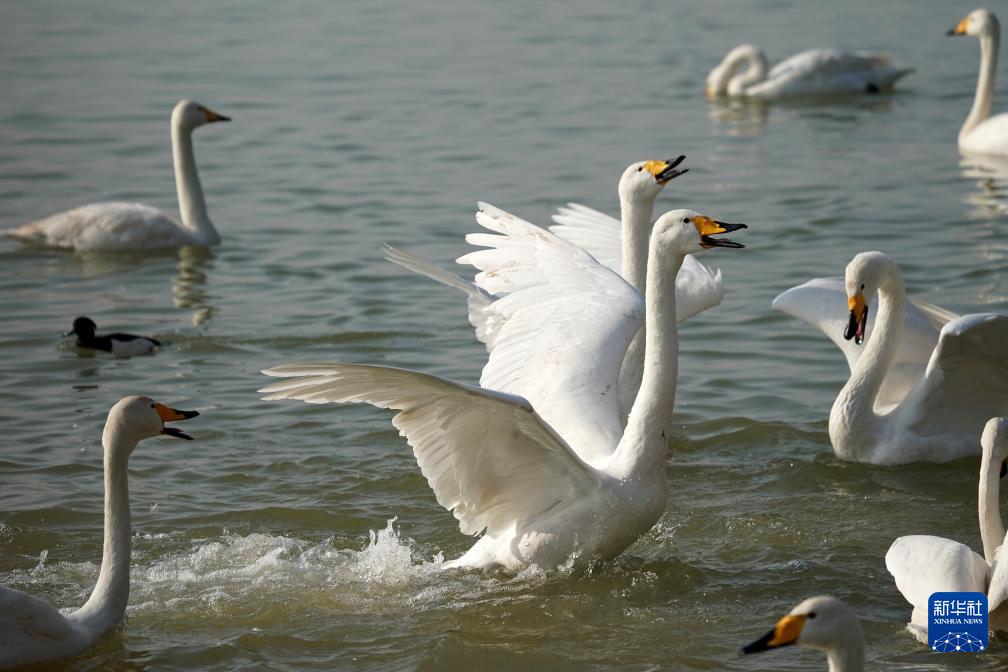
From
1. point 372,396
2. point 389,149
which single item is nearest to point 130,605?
point 372,396

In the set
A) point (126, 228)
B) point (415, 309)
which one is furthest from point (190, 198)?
point (415, 309)

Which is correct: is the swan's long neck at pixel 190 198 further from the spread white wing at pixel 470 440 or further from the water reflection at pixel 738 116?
the spread white wing at pixel 470 440

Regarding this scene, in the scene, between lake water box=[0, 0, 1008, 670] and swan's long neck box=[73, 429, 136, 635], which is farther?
lake water box=[0, 0, 1008, 670]

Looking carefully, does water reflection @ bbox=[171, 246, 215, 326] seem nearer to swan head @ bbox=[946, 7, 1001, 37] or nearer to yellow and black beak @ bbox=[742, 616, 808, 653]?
yellow and black beak @ bbox=[742, 616, 808, 653]

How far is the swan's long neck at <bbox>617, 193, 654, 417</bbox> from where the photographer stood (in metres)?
8.39

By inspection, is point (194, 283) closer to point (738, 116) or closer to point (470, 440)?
point (470, 440)

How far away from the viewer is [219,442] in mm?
9102

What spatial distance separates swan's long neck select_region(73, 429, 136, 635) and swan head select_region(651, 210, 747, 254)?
2.42 metres

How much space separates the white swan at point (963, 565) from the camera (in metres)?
5.98

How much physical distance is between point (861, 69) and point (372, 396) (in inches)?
576

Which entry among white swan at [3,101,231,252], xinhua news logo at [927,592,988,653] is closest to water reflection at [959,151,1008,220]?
white swan at [3,101,231,252]

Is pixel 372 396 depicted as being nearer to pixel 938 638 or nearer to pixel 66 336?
pixel 938 638

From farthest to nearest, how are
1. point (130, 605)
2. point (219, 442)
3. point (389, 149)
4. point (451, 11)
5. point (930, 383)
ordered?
point (451, 11) < point (389, 149) < point (219, 442) < point (930, 383) < point (130, 605)

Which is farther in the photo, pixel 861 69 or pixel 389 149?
pixel 861 69
